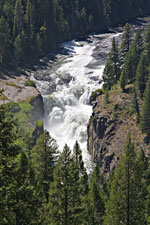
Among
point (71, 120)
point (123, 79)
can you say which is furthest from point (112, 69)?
point (71, 120)

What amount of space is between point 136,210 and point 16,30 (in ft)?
340

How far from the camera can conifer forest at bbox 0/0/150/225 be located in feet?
83.1

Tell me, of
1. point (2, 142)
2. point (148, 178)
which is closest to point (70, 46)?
point (148, 178)

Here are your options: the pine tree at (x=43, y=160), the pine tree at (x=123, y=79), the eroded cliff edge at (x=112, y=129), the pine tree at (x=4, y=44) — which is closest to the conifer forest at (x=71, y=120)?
the pine tree at (x=123, y=79)

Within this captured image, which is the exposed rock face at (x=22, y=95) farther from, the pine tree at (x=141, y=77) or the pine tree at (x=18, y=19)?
the pine tree at (x=18, y=19)

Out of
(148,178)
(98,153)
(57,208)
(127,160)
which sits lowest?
(98,153)

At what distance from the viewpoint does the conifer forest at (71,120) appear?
2533cm

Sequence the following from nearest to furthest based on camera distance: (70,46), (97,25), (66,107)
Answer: (66,107)
(70,46)
(97,25)

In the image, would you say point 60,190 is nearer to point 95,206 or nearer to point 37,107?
point 95,206

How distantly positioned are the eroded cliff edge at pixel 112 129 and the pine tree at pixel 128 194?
2833cm

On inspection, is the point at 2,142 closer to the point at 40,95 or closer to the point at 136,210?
the point at 136,210

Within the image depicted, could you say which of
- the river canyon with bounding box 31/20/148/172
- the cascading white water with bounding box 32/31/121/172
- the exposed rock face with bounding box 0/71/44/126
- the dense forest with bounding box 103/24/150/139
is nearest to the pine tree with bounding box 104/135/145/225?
the dense forest with bounding box 103/24/150/139

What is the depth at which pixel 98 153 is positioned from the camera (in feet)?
212

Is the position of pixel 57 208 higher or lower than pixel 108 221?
higher
